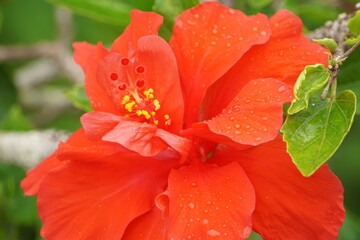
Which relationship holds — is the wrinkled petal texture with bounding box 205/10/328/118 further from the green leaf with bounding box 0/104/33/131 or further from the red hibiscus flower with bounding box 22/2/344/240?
the green leaf with bounding box 0/104/33/131

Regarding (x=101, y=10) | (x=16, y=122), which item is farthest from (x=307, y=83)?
(x=16, y=122)

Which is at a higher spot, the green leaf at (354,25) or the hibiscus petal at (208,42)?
the green leaf at (354,25)

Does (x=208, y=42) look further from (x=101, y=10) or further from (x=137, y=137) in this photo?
(x=101, y=10)

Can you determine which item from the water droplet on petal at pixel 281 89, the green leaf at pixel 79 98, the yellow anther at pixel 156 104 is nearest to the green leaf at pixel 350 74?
the water droplet on petal at pixel 281 89

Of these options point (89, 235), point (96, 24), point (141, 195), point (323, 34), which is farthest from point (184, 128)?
point (96, 24)

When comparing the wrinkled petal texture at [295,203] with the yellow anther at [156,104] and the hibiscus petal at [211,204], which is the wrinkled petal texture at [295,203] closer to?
the hibiscus petal at [211,204]

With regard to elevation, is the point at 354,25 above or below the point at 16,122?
above

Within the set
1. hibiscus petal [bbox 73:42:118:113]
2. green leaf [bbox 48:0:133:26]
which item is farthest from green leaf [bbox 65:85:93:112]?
hibiscus petal [bbox 73:42:118:113]
